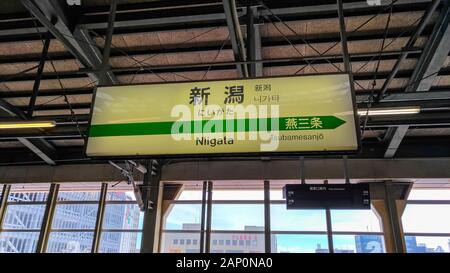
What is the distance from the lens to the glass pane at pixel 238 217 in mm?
8547

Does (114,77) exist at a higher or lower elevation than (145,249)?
higher

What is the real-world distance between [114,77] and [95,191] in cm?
465

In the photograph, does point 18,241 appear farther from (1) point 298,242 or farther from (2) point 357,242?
(2) point 357,242

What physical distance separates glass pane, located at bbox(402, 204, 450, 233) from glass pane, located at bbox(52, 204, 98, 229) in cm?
810

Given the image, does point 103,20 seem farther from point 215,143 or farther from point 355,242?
point 355,242

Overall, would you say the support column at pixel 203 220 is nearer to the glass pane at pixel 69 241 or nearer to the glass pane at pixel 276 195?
the glass pane at pixel 276 195

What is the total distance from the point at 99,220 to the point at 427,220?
8.40 metres

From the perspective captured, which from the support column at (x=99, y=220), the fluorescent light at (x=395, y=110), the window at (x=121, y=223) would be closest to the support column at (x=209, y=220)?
the window at (x=121, y=223)

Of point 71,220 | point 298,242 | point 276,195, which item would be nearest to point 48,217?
point 71,220

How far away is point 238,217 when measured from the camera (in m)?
8.67

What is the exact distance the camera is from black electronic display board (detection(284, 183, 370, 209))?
6.95 metres

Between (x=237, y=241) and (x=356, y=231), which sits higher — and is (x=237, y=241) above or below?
below
